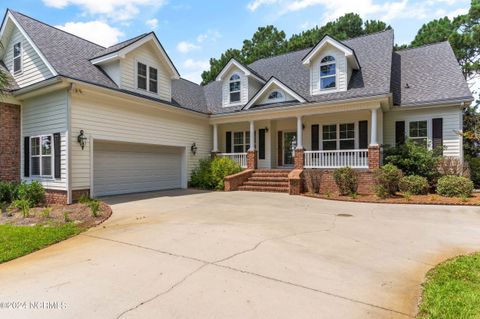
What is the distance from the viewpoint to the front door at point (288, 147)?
18.1 metres

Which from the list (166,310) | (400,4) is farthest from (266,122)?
(166,310)

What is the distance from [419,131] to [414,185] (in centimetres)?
422

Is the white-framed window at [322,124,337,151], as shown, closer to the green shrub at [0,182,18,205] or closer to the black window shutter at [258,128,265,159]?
the black window shutter at [258,128,265,159]

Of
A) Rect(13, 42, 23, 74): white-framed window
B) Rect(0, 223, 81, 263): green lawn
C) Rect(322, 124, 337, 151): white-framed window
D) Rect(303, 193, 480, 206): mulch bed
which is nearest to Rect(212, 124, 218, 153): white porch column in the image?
Rect(322, 124, 337, 151): white-framed window

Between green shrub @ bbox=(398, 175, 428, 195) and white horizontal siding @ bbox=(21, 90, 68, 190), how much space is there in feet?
42.9

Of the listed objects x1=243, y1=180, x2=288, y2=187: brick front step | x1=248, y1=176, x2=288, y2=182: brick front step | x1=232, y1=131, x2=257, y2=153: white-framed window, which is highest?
x1=232, y1=131, x2=257, y2=153: white-framed window

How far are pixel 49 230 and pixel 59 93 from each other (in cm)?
620

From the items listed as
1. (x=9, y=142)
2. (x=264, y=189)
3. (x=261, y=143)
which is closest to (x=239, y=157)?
(x=261, y=143)

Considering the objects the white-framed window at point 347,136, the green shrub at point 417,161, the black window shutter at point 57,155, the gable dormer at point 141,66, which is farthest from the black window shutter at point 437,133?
the black window shutter at point 57,155

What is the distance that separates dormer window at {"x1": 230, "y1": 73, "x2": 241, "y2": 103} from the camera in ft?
58.3

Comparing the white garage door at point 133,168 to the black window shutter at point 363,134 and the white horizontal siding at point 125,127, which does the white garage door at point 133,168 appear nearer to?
the white horizontal siding at point 125,127

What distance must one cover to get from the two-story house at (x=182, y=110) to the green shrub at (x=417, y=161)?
3.37 feet

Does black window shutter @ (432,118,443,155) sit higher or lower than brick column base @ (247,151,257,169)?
higher

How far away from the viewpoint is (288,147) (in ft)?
59.9
